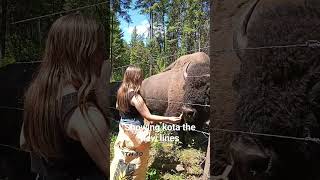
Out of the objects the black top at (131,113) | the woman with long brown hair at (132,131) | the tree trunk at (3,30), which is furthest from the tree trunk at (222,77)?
the tree trunk at (3,30)

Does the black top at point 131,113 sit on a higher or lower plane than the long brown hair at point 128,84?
lower

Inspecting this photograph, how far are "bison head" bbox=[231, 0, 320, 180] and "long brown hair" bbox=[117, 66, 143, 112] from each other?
76 cm

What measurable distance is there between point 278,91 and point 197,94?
489 mm

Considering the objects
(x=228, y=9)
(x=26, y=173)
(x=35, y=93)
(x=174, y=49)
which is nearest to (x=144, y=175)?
(x=174, y=49)

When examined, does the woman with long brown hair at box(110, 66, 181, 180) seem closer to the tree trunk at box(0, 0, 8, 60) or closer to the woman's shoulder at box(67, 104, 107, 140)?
the woman's shoulder at box(67, 104, 107, 140)

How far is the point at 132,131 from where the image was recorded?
2926 mm

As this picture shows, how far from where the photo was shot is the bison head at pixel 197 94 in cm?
243

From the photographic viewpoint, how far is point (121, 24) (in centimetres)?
297

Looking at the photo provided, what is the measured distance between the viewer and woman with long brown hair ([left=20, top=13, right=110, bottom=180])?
2.08 meters

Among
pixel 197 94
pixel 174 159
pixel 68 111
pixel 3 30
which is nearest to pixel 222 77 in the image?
pixel 197 94

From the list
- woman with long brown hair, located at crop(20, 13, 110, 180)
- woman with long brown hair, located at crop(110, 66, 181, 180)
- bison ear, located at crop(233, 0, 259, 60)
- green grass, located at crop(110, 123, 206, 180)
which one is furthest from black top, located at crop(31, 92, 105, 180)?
bison ear, located at crop(233, 0, 259, 60)

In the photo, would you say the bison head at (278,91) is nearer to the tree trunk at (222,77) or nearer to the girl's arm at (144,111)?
the tree trunk at (222,77)

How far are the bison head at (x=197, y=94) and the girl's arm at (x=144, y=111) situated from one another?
0.39 feet

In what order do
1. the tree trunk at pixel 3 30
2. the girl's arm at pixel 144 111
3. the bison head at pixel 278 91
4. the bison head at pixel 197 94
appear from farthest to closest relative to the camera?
the tree trunk at pixel 3 30
the girl's arm at pixel 144 111
the bison head at pixel 197 94
the bison head at pixel 278 91
